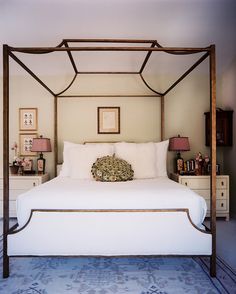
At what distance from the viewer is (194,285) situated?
79.6 inches

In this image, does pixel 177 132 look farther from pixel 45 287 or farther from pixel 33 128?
pixel 45 287

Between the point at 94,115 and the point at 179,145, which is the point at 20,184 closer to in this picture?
the point at 94,115

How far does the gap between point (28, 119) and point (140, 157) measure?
6.61ft

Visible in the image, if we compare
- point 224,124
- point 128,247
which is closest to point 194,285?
point 128,247

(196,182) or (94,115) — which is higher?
(94,115)

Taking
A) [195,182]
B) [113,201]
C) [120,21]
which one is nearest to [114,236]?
[113,201]

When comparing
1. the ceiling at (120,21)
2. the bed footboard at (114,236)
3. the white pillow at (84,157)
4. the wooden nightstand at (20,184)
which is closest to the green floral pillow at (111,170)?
the white pillow at (84,157)

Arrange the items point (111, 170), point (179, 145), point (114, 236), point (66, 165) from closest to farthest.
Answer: point (114, 236)
point (111, 170)
point (66, 165)
point (179, 145)

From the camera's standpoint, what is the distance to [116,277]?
2162mm

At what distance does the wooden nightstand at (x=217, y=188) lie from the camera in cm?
377

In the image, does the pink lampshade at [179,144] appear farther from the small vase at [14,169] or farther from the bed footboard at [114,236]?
the small vase at [14,169]

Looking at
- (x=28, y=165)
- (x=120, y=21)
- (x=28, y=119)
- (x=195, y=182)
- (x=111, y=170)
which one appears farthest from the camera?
(x=28, y=119)

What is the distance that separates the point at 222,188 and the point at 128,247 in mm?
2177

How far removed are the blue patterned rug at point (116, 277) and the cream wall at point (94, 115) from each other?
6.96 ft
